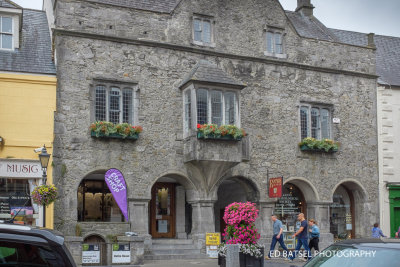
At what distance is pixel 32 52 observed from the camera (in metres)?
20.3

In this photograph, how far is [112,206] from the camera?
Answer: 22.3 meters

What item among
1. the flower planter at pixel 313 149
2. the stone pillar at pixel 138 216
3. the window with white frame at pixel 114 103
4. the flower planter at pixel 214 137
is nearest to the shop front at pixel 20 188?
the window with white frame at pixel 114 103

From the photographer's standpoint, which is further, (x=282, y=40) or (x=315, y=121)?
(x=315, y=121)

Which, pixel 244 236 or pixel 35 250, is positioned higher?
pixel 35 250

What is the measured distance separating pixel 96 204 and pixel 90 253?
512 cm

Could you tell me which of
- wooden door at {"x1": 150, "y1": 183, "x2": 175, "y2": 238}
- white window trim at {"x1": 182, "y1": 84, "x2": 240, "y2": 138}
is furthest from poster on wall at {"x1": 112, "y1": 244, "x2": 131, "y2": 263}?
white window trim at {"x1": 182, "y1": 84, "x2": 240, "y2": 138}

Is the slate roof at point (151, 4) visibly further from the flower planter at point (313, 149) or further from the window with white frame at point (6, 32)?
the flower planter at point (313, 149)

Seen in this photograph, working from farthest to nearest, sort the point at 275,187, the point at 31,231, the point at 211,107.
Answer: the point at 275,187, the point at 211,107, the point at 31,231

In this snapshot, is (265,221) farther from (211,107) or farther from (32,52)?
(32,52)

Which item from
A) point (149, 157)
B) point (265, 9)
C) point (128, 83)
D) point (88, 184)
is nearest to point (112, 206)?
point (88, 184)

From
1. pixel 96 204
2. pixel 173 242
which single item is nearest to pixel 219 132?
pixel 173 242

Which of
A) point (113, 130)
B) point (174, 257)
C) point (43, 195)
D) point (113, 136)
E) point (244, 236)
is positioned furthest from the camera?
point (174, 257)

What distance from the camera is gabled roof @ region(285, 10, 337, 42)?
26.1 metres

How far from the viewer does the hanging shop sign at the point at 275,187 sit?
2134cm
